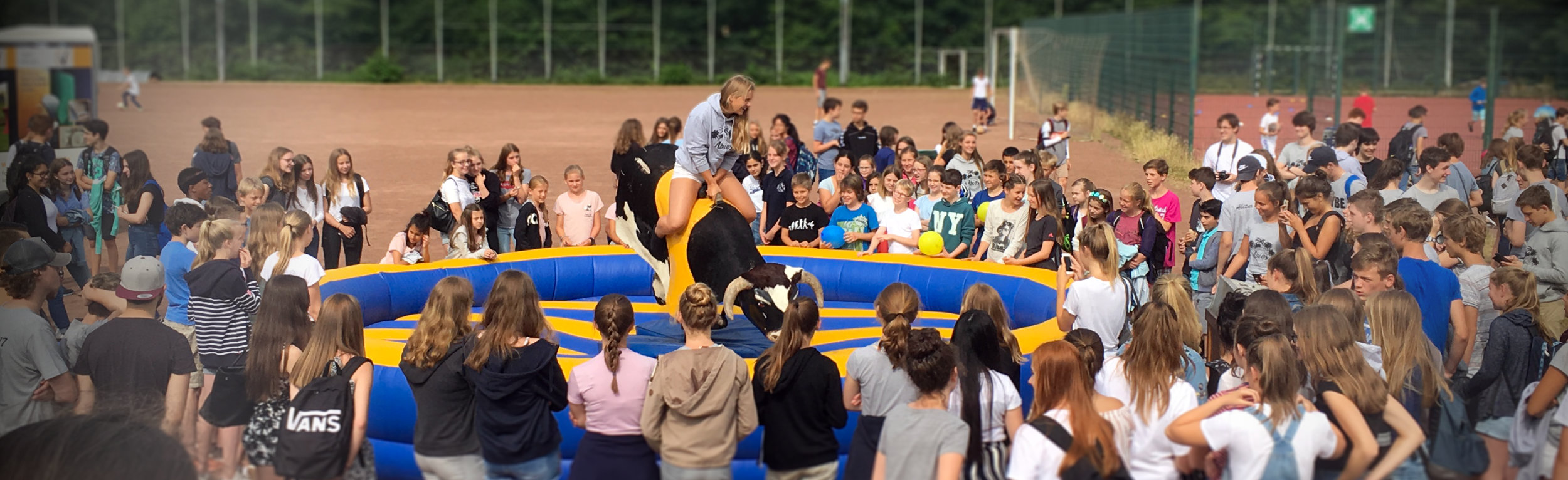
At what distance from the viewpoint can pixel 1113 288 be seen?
6.05m

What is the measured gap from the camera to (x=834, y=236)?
9.12 meters

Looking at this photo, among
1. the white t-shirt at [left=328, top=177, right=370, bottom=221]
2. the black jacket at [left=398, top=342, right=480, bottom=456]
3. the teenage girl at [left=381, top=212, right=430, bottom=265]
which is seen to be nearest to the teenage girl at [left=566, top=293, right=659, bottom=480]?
the black jacket at [left=398, top=342, right=480, bottom=456]

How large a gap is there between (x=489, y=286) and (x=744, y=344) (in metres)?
2.36

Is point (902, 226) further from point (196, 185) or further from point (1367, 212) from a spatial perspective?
point (196, 185)

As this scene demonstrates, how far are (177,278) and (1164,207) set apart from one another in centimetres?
583

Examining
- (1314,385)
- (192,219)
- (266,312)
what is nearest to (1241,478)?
(1314,385)

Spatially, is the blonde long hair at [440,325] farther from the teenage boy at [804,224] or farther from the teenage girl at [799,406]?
the teenage boy at [804,224]

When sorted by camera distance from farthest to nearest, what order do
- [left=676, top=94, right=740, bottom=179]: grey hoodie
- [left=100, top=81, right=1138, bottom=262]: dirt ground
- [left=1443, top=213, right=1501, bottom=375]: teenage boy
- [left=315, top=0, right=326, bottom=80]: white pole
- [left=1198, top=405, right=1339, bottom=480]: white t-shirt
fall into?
[left=315, top=0, right=326, bottom=80]: white pole
[left=100, top=81, right=1138, bottom=262]: dirt ground
[left=676, top=94, right=740, bottom=179]: grey hoodie
[left=1443, top=213, right=1501, bottom=375]: teenage boy
[left=1198, top=405, right=1339, bottom=480]: white t-shirt

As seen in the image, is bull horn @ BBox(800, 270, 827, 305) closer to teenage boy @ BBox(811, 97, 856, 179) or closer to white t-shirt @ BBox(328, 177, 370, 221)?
white t-shirt @ BBox(328, 177, 370, 221)

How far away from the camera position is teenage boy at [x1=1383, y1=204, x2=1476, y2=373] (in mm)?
6000

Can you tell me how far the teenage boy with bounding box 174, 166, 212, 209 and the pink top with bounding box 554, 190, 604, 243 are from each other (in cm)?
236

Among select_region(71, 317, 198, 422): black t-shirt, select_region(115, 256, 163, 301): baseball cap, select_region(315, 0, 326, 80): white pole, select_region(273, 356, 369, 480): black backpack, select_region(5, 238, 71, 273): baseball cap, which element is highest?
select_region(315, 0, 326, 80): white pole

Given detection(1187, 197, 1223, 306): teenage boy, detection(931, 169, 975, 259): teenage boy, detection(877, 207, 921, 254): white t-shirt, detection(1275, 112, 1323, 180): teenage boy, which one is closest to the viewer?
detection(1187, 197, 1223, 306): teenage boy

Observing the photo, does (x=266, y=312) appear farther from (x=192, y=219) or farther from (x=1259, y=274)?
(x=1259, y=274)
